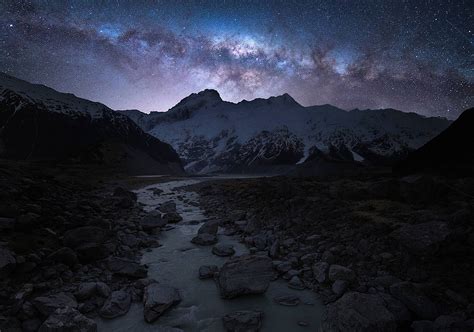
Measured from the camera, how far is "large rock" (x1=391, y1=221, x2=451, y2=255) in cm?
681

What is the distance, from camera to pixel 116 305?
6195mm

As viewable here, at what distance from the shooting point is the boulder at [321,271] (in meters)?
7.26

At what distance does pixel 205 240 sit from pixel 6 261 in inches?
256

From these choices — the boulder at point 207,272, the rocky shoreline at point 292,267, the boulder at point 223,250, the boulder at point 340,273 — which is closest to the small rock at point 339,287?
the rocky shoreline at point 292,267

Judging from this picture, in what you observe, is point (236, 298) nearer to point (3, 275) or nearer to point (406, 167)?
point (3, 275)

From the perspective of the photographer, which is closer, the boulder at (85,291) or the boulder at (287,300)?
the boulder at (85,291)

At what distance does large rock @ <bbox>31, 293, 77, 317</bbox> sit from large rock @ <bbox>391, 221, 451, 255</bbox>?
8093 mm

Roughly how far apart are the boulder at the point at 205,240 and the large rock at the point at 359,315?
6800 millimetres

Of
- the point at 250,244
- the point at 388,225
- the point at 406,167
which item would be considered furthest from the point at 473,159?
the point at 250,244

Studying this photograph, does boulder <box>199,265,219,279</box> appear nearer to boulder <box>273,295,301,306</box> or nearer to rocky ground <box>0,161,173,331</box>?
rocky ground <box>0,161,173,331</box>

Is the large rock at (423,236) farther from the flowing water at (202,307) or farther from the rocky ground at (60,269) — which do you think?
the rocky ground at (60,269)

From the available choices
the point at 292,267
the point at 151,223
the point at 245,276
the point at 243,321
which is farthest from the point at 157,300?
the point at 151,223

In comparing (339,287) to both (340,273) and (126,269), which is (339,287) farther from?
(126,269)

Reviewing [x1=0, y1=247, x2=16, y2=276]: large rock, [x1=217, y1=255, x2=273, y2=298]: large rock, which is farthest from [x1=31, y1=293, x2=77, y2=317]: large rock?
[x1=217, y1=255, x2=273, y2=298]: large rock
